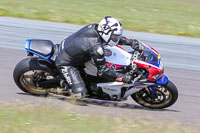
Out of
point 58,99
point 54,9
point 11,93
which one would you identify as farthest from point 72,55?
point 54,9

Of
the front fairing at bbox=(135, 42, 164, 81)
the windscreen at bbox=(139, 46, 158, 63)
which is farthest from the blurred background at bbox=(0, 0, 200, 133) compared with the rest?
the windscreen at bbox=(139, 46, 158, 63)

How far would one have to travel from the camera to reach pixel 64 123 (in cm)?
530

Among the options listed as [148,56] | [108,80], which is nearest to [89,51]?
[108,80]

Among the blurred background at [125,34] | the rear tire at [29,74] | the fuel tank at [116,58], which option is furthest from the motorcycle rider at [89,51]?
the blurred background at [125,34]

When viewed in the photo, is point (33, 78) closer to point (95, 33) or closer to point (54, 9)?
point (95, 33)

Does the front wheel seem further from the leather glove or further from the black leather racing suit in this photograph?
the black leather racing suit

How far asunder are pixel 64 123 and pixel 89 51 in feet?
4.52

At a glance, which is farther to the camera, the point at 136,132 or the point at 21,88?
the point at 21,88

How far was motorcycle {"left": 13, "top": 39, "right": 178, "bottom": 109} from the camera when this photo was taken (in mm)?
6312

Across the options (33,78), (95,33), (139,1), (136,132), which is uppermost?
(139,1)

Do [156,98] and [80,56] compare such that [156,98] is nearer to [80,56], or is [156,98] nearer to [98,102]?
[98,102]

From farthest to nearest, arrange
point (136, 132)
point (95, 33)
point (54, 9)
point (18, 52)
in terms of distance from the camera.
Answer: point (54, 9), point (18, 52), point (95, 33), point (136, 132)

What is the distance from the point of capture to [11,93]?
7074mm

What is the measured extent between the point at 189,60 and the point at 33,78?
16.6 ft
